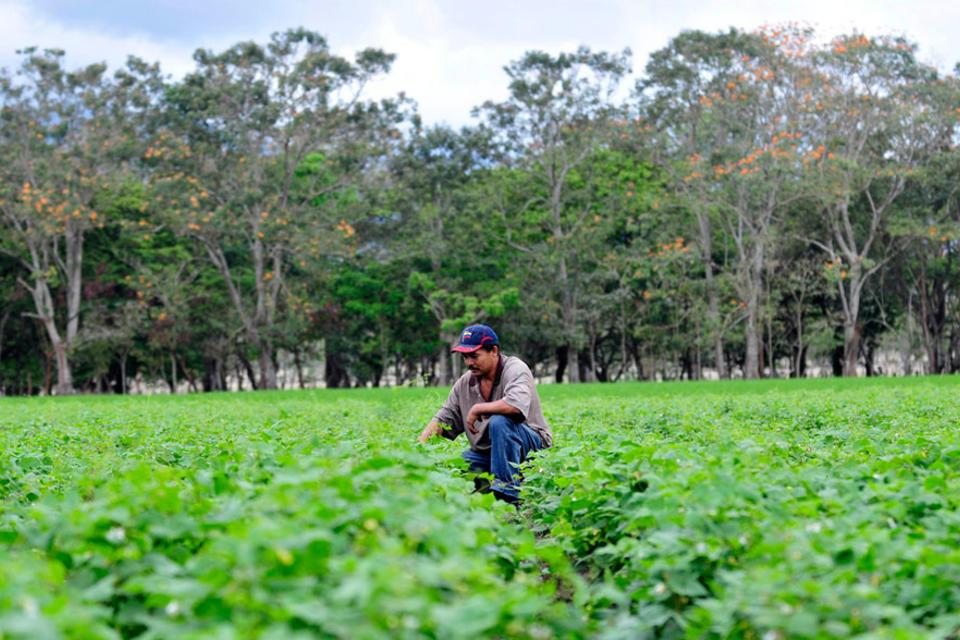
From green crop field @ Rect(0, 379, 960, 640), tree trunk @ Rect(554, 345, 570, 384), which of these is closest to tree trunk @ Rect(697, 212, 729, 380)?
tree trunk @ Rect(554, 345, 570, 384)

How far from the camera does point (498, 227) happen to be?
49.8 meters

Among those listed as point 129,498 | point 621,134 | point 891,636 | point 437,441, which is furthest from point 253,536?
point 621,134

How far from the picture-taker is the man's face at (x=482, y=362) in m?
8.10

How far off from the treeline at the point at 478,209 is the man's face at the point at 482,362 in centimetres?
3496

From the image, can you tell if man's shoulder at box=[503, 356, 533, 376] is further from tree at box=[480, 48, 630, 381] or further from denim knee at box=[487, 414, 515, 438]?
tree at box=[480, 48, 630, 381]

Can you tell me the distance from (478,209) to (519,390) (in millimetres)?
40003

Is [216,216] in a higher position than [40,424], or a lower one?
higher

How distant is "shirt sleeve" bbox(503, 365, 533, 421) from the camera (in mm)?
7986

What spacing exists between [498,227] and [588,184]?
4893 millimetres

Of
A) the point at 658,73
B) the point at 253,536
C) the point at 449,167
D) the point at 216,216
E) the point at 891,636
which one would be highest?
the point at 658,73

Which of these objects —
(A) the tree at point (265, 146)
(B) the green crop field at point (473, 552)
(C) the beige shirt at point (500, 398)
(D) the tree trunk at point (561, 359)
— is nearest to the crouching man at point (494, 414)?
(C) the beige shirt at point (500, 398)

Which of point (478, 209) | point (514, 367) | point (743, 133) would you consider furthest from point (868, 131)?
point (514, 367)

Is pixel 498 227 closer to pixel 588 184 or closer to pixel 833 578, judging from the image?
pixel 588 184

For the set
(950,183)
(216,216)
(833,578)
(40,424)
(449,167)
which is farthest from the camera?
(449,167)
